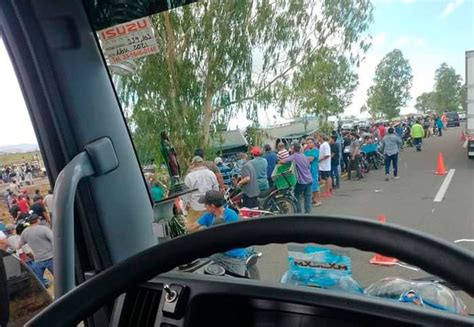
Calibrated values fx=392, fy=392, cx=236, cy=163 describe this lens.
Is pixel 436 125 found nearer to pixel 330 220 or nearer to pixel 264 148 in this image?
pixel 264 148

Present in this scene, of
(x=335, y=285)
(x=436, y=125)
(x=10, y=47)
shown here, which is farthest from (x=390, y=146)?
(x=10, y=47)

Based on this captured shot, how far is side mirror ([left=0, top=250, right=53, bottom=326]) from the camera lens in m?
1.56

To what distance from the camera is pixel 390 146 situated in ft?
5.74

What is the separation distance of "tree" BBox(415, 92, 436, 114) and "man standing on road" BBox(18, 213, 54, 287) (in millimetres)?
1434

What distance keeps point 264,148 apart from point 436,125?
70 centimetres

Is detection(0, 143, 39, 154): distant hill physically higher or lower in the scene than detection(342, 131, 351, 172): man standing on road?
higher

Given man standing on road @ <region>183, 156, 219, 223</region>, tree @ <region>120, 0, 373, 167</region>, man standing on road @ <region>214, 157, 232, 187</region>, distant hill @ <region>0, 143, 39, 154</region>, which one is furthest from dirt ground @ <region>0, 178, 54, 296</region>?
man standing on road @ <region>214, 157, 232, 187</region>

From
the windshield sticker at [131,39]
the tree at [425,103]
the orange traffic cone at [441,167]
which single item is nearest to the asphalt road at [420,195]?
the orange traffic cone at [441,167]

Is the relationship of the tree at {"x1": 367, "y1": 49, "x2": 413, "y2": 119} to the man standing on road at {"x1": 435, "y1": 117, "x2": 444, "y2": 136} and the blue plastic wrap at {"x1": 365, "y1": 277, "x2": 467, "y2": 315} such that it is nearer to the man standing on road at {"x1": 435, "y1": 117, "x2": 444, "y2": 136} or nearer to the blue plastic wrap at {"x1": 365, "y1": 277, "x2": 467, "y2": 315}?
the man standing on road at {"x1": 435, "y1": 117, "x2": 444, "y2": 136}

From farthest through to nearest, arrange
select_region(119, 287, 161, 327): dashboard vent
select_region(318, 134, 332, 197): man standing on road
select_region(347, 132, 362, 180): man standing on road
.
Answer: select_region(347, 132, 362, 180): man standing on road < select_region(318, 134, 332, 197): man standing on road < select_region(119, 287, 161, 327): dashboard vent

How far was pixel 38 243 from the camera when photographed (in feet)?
5.05

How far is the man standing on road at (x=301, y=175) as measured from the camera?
1.62m

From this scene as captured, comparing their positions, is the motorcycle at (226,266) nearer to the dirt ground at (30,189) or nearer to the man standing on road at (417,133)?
the dirt ground at (30,189)

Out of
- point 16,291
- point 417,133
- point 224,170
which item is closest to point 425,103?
point 417,133
